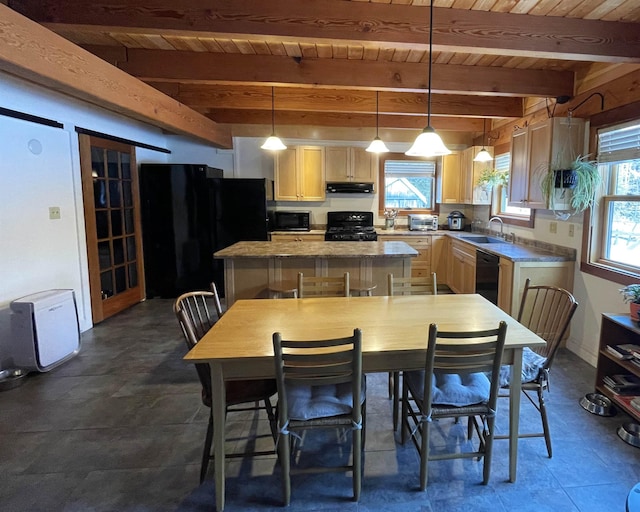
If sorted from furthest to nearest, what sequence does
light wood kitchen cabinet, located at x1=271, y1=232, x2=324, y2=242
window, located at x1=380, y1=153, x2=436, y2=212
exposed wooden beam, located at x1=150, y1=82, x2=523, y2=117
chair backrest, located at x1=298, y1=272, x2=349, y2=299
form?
window, located at x1=380, y1=153, x2=436, y2=212
light wood kitchen cabinet, located at x1=271, y1=232, x2=324, y2=242
exposed wooden beam, located at x1=150, y1=82, x2=523, y2=117
chair backrest, located at x1=298, y1=272, x2=349, y2=299

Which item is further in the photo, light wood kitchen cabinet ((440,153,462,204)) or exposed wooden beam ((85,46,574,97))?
light wood kitchen cabinet ((440,153,462,204))

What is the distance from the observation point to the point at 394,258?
3.49 meters

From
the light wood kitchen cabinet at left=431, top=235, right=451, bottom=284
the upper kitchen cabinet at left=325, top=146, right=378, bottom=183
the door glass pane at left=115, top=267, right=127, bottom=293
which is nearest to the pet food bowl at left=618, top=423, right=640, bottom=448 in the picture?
the light wood kitchen cabinet at left=431, top=235, right=451, bottom=284

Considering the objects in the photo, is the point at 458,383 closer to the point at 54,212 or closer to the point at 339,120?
the point at 54,212

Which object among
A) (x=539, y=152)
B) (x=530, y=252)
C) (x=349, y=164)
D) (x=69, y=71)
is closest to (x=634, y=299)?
(x=530, y=252)

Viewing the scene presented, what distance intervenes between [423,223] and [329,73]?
10.4ft

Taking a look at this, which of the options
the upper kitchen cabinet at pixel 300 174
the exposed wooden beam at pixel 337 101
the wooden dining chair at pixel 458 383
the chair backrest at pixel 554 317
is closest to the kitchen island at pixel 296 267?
the chair backrest at pixel 554 317

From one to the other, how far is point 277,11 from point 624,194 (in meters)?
2.92

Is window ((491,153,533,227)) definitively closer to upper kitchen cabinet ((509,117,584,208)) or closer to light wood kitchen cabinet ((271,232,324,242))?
upper kitchen cabinet ((509,117,584,208))

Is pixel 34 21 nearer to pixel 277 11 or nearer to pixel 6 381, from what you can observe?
pixel 277 11

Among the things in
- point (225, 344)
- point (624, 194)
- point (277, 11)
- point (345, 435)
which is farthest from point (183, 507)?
point (624, 194)

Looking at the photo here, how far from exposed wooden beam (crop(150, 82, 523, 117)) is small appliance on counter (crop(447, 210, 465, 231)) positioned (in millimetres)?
1816

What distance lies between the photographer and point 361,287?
3.24m

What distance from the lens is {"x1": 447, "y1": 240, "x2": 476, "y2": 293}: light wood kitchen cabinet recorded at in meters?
4.55
